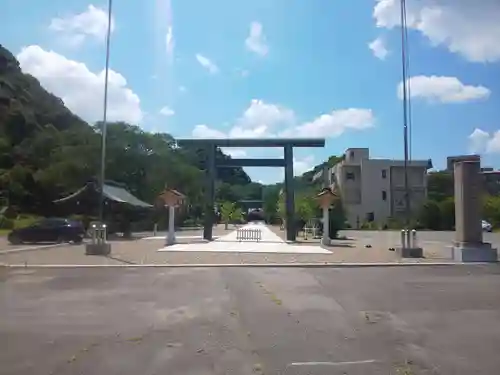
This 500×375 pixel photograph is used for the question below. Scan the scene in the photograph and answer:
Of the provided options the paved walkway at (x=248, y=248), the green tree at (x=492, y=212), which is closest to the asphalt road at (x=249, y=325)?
the paved walkway at (x=248, y=248)

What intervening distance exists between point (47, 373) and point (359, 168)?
70.9 meters

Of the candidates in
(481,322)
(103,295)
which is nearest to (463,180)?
(481,322)

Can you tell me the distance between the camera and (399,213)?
73.1 meters

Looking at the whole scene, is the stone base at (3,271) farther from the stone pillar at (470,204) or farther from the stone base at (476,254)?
the stone pillar at (470,204)

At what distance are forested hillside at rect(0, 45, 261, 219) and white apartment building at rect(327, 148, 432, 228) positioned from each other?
66.1 feet

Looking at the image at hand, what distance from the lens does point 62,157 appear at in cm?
5559

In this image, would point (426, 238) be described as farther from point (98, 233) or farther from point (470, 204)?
point (98, 233)

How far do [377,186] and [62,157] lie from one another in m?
39.9

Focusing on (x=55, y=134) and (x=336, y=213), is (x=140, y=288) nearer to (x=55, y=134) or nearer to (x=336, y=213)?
(x=336, y=213)

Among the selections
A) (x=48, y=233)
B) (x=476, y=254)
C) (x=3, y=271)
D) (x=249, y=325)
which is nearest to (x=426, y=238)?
(x=476, y=254)

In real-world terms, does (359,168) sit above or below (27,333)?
above

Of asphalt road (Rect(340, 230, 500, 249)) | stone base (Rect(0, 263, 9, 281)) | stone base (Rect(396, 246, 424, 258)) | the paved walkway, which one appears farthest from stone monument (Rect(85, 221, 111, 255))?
asphalt road (Rect(340, 230, 500, 249))

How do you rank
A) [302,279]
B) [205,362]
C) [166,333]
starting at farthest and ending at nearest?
[302,279] < [166,333] < [205,362]

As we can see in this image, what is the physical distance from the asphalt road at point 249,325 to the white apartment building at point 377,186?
59691 millimetres
